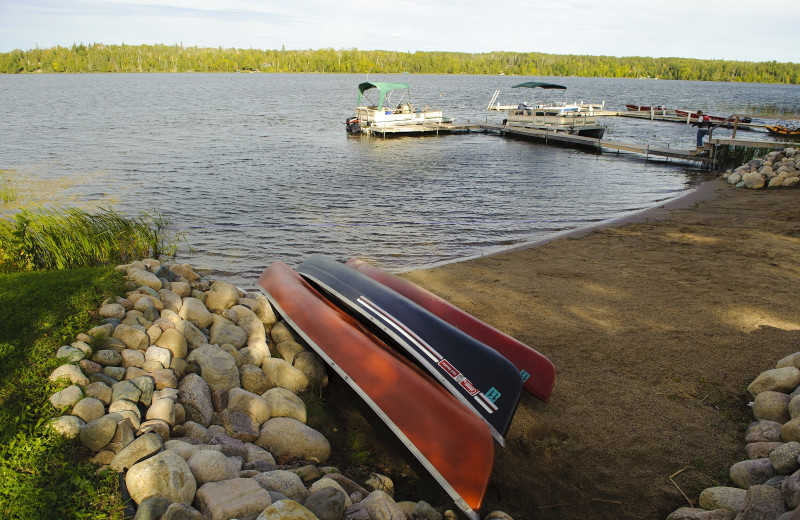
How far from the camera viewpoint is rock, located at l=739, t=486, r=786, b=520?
120 inches

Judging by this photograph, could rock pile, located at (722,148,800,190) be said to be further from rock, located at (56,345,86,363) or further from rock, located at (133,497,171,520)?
rock, located at (133,497,171,520)

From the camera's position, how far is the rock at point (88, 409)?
359cm

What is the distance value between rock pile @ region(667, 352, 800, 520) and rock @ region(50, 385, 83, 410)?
4150mm

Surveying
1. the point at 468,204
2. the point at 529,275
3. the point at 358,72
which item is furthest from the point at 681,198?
the point at 358,72

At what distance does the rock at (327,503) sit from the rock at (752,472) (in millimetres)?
2842

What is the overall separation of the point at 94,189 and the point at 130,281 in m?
13.8

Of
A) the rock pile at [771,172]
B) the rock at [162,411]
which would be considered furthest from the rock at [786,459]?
the rock pile at [771,172]

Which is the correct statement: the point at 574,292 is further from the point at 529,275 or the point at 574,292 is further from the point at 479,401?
the point at 479,401

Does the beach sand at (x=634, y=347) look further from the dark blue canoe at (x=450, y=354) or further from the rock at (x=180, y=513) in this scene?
Answer: the rock at (x=180, y=513)

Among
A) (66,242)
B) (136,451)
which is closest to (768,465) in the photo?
(136,451)

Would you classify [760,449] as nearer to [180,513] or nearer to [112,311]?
[180,513]

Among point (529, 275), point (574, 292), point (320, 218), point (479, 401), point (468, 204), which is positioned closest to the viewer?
point (479, 401)

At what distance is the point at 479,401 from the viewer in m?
4.60

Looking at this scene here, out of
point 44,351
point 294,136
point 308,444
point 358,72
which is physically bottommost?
point 308,444
